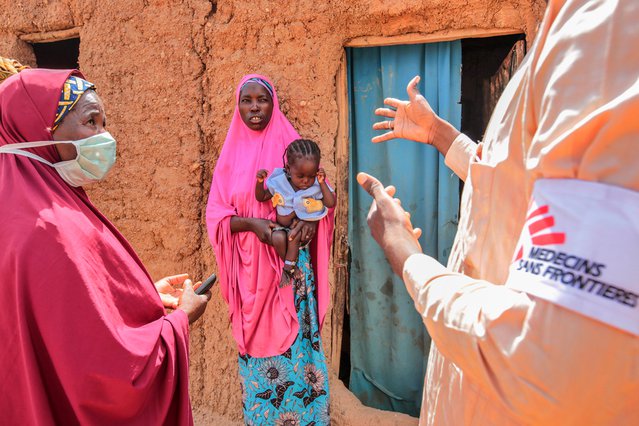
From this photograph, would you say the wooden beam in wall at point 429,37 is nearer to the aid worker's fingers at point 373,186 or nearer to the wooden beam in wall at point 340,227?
the wooden beam in wall at point 340,227

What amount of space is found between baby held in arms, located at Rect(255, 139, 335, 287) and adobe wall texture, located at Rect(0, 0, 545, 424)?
0.38 m

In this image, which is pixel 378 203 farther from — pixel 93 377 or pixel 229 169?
pixel 229 169

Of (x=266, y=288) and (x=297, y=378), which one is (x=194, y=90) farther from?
(x=297, y=378)

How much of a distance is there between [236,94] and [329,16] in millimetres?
799

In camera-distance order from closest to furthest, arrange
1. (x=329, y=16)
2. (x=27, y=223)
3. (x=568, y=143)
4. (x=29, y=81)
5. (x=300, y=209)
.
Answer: (x=568, y=143) < (x=27, y=223) < (x=29, y=81) < (x=300, y=209) < (x=329, y=16)

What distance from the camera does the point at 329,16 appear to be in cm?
314

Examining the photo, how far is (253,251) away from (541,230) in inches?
95.3

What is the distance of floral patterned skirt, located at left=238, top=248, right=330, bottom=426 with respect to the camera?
300cm

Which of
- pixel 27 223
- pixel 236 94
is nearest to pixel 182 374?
pixel 27 223

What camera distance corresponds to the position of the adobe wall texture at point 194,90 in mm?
3238

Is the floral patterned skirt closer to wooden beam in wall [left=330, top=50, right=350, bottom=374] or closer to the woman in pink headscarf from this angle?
the woman in pink headscarf

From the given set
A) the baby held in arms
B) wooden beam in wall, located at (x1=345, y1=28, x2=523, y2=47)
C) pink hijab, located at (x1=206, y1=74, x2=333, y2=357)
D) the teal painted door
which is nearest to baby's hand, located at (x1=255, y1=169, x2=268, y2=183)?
the baby held in arms

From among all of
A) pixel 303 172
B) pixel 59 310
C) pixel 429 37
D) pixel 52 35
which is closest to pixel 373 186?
pixel 59 310

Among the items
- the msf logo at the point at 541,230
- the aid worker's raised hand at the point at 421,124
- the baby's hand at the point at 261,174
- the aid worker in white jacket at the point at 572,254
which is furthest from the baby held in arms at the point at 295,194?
the msf logo at the point at 541,230
